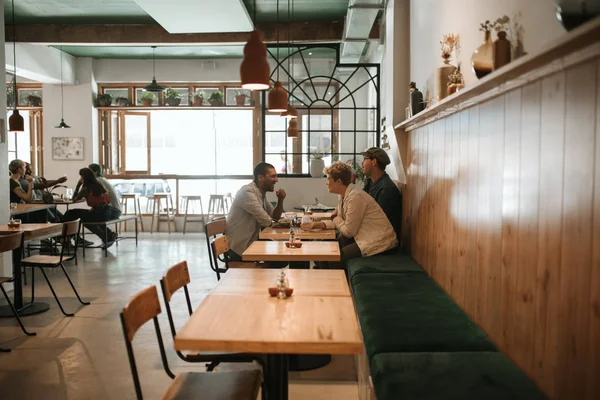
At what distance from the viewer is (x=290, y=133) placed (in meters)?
7.93

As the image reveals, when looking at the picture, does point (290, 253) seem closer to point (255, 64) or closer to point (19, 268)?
point (255, 64)

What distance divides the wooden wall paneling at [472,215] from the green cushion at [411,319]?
116 millimetres

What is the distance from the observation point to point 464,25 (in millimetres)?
3543

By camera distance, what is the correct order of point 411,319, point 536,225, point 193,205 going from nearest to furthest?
point 536,225
point 411,319
point 193,205

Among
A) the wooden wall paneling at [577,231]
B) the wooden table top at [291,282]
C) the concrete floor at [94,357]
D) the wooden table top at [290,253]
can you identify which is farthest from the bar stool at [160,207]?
the wooden wall paneling at [577,231]

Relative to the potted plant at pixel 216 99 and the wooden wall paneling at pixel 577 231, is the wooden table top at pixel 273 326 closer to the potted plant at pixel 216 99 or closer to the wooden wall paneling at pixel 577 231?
the wooden wall paneling at pixel 577 231

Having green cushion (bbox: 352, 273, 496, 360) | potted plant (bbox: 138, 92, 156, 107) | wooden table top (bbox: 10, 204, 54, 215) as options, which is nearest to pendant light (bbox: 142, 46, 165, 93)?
potted plant (bbox: 138, 92, 156, 107)

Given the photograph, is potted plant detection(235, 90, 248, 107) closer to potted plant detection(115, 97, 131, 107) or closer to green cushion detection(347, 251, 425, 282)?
potted plant detection(115, 97, 131, 107)

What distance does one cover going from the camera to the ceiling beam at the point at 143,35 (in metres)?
9.07

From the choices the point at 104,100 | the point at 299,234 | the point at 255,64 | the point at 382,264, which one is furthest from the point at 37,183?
the point at 255,64

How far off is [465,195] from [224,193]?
29.7 ft

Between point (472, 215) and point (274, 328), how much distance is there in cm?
161

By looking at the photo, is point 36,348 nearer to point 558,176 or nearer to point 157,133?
point 558,176

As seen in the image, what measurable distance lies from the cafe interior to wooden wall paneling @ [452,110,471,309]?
0.02 m
